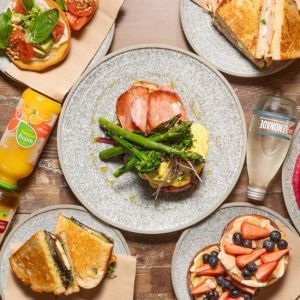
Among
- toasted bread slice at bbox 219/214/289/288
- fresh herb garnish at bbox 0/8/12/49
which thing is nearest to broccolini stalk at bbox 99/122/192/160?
toasted bread slice at bbox 219/214/289/288

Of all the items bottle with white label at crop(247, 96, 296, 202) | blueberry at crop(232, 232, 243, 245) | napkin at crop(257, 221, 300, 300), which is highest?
bottle with white label at crop(247, 96, 296, 202)

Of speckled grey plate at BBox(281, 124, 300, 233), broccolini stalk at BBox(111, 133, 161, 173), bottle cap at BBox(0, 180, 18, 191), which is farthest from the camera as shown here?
speckled grey plate at BBox(281, 124, 300, 233)

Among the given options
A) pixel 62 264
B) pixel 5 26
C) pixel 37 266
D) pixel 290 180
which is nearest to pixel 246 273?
pixel 290 180

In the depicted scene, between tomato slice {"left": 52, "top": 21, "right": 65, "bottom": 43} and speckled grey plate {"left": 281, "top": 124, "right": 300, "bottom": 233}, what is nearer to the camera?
tomato slice {"left": 52, "top": 21, "right": 65, "bottom": 43}

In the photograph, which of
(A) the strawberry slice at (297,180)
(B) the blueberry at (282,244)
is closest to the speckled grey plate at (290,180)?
→ (A) the strawberry slice at (297,180)

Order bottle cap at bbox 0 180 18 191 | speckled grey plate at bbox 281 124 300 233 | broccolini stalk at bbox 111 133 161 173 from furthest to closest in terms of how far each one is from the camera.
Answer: speckled grey plate at bbox 281 124 300 233, bottle cap at bbox 0 180 18 191, broccolini stalk at bbox 111 133 161 173

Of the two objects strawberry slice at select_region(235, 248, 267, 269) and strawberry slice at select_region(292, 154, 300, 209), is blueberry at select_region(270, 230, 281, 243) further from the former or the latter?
strawberry slice at select_region(292, 154, 300, 209)
